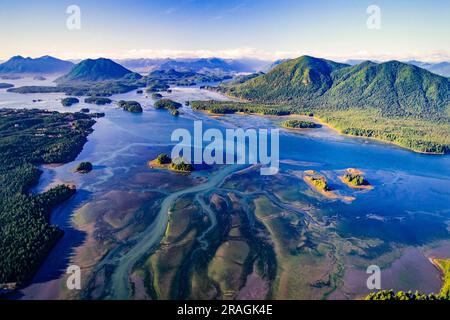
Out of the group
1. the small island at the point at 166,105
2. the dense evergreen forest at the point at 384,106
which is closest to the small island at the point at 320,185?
the dense evergreen forest at the point at 384,106

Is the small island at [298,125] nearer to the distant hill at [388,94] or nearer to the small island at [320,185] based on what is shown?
the distant hill at [388,94]

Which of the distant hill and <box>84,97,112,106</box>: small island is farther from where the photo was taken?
<box>84,97,112,106</box>: small island

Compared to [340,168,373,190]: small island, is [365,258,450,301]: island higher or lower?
lower

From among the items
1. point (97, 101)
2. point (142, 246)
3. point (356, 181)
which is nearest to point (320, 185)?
point (356, 181)

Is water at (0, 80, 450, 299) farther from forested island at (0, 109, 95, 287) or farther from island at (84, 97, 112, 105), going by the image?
island at (84, 97, 112, 105)

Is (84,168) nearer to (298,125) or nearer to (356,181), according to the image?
(356,181)

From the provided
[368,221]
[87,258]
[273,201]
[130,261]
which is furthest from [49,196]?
[368,221]

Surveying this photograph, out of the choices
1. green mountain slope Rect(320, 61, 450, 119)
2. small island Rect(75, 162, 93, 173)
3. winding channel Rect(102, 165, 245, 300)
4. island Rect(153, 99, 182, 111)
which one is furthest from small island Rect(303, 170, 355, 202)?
island Rect(153, 99, 182, 111)
